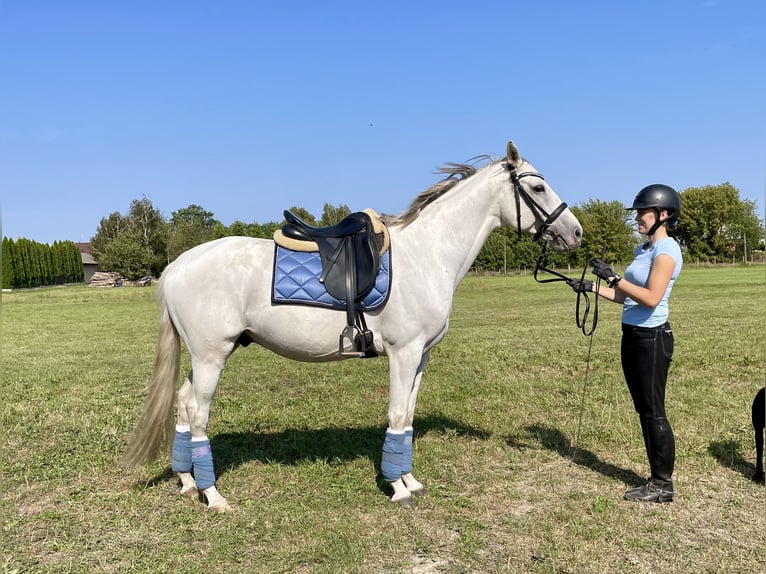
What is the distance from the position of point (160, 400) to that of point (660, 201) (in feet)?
13.8

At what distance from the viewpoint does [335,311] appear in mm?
3844

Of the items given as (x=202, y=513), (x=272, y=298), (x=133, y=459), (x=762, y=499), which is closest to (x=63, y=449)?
(x=133, y=459)

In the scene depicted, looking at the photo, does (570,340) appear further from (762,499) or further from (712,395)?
(762,499)

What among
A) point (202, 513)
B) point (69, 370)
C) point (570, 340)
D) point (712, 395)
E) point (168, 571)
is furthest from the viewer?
point (570, 340)

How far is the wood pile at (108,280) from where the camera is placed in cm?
5379

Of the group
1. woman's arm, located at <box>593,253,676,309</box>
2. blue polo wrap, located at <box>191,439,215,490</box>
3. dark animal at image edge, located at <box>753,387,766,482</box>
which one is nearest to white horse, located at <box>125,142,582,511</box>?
blue polo wrap, located at <box>191,439,215,490</box>

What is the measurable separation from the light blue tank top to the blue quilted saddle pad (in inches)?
70.0

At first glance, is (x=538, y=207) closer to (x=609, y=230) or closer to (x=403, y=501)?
(x=403, y=501)

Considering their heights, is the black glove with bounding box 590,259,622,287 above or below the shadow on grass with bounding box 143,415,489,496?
above

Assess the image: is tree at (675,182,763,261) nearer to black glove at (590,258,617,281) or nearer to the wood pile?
the wood pile

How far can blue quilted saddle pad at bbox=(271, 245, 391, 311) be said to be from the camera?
12.5 feet

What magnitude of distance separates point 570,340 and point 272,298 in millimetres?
9023

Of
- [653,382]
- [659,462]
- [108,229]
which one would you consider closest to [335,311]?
[653,382]

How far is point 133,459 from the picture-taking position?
4.31m
